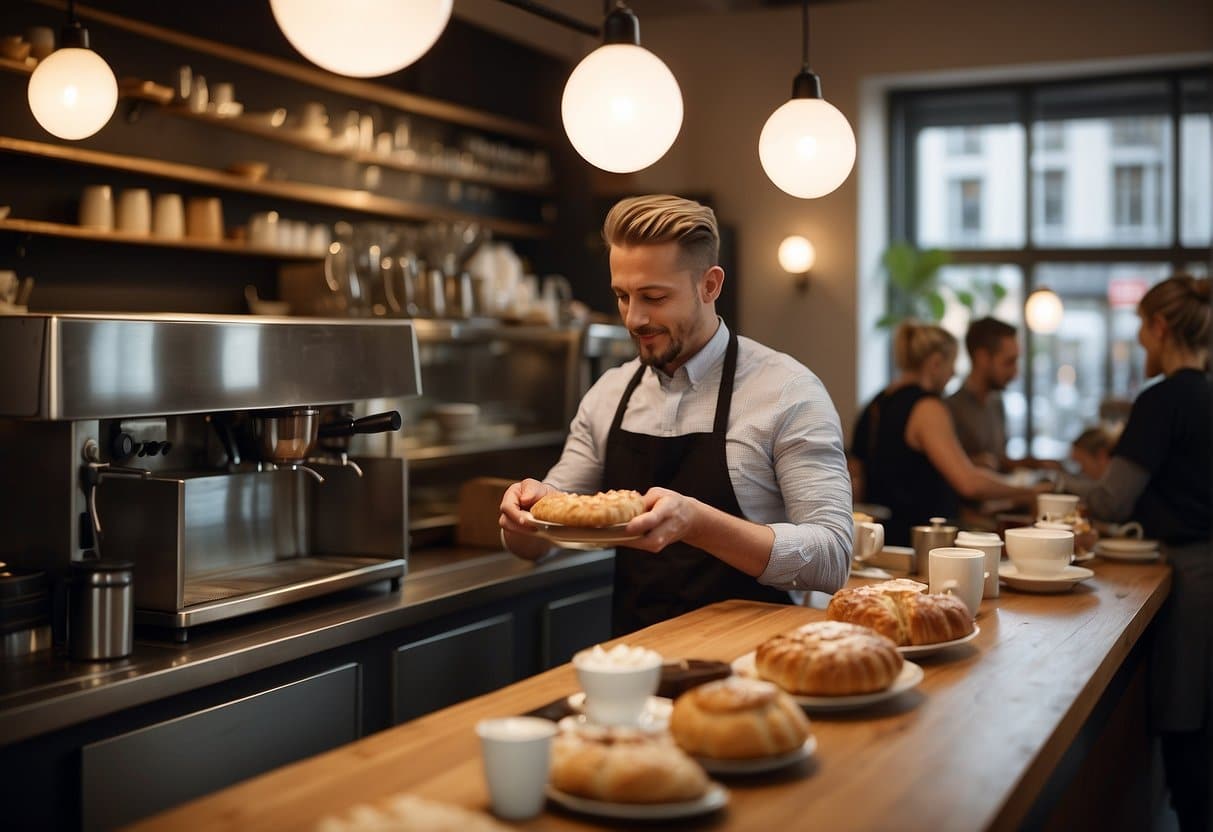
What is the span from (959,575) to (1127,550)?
46.5 inches

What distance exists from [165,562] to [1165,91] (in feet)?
21.8

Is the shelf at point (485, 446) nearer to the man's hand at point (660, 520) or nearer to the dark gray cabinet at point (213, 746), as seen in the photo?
the dark gray cabinet at point (213, 746)

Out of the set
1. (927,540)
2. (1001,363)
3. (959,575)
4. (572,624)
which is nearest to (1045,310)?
(1001,363)

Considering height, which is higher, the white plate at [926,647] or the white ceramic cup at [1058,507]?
the white ceramic cup at [1058,507]

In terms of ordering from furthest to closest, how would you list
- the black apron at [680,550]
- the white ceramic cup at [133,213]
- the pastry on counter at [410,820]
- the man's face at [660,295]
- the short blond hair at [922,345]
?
the short blond hair at [922,345] → the white ceramic cup at [133,213] → the black apron at [680,550] → the man's face at [660,295] → the pastry on counter at [410,820]

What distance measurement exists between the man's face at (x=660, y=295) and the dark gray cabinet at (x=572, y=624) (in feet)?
4.30

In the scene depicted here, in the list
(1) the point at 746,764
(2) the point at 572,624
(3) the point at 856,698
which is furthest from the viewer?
(2) the point at 572,624

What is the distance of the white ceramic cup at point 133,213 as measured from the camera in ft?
13.7

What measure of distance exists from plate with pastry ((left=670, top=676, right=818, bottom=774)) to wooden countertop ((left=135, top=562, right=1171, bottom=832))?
29mm

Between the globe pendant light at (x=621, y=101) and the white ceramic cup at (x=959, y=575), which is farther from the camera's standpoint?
the white ceramic cup at (x=959, y=575)

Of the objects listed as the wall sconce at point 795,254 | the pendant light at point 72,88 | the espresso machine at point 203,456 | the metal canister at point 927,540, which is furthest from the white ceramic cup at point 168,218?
the wall sconce at point 795,254

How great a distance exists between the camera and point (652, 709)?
158cm

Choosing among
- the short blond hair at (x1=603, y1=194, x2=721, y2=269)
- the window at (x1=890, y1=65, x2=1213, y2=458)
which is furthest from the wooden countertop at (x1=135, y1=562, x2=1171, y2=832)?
the window at (x1=890, y1=65, x2=1213, y2=458)

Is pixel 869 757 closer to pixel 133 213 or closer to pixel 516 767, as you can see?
pixel 516 767
